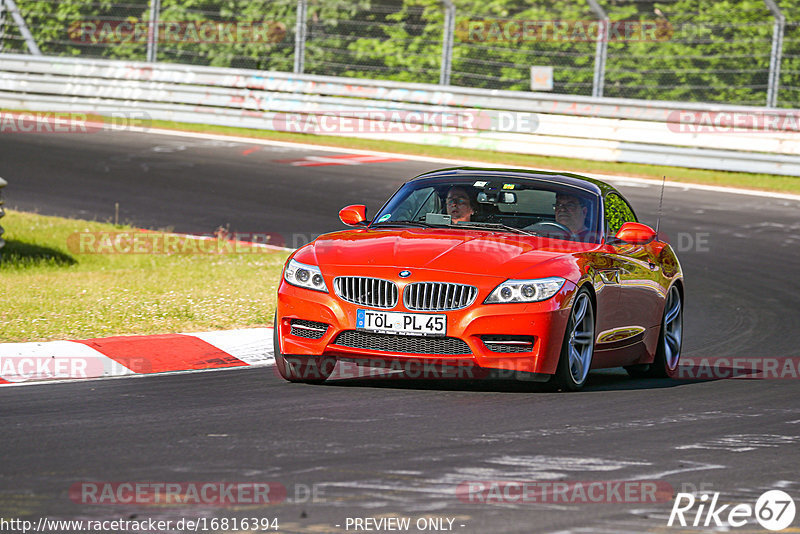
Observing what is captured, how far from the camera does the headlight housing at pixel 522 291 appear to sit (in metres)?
7.85

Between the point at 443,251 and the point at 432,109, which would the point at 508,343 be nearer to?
the point at 443,251

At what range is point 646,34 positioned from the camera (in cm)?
2292

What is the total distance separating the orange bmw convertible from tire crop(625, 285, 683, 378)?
0.87 feet

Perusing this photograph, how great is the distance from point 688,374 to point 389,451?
4.19 meters

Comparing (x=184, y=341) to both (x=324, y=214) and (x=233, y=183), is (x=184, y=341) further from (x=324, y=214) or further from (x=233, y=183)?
(x=233, y=183)

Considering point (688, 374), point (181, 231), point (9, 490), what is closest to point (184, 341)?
point (688, 374)

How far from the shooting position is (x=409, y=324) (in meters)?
7.82

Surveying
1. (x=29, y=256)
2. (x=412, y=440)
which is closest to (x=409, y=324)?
(x=412, y=440)

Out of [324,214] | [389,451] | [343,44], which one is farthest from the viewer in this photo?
[343,44]

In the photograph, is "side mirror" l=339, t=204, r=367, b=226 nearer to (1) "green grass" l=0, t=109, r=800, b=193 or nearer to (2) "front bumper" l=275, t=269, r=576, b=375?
(2) "front bumper" l=275, t=269, r=576, b=375

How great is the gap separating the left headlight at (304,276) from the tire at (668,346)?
285 centimetres

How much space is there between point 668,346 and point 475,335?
260cm

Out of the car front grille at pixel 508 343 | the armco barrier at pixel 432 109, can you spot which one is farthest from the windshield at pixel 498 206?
the armco barrier at pixel 432 109

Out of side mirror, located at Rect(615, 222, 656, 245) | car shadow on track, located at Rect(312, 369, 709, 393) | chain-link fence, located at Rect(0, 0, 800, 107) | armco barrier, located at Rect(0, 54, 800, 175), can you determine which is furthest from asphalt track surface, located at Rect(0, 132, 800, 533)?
chain-link fence, located at Rect(0, 0, 800, 107)
